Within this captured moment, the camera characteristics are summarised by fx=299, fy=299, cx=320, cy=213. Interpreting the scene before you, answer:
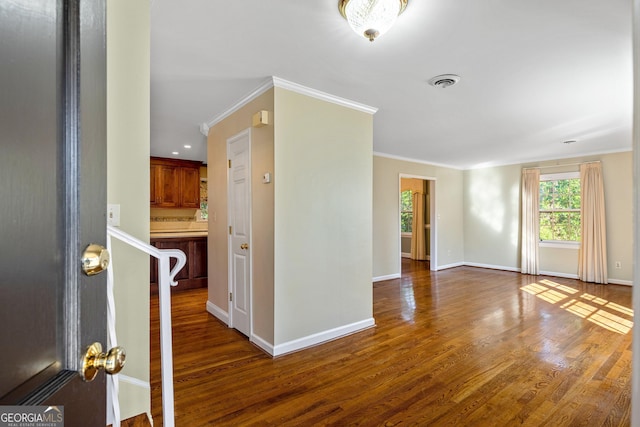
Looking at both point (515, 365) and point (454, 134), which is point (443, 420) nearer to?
point (515, 365)

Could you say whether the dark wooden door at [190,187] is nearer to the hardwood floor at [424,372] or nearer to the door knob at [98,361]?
the hardwood floor at [424,372]

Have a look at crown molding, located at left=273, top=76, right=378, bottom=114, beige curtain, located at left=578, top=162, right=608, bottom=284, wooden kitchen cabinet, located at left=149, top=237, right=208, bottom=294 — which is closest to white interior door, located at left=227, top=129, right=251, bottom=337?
crown molding, located at left=273, top=76, right=378, bottom=114

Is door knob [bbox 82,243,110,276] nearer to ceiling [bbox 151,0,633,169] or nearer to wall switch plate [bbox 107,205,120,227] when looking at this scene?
wall switch plate [bbox 107,205,120,227]

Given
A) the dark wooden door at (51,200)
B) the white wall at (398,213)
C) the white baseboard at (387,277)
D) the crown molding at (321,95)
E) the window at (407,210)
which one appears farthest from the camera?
the window at (407,210)

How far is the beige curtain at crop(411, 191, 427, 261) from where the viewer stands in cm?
826

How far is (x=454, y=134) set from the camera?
4520 millimetres

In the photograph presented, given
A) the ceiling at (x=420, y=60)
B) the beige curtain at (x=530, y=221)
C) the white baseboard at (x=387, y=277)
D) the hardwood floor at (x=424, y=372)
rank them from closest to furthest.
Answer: the ceiling at (x=420, y=60) < the hardwood floor at (x=424, y=372) < the white baseboard at (x=387, y=277) < the beige curtain at (x=530, y=221)

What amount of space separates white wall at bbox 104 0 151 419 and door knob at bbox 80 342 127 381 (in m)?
0.88

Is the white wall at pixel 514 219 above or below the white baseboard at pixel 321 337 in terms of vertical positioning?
above

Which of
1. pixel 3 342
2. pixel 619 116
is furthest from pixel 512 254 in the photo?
pixel 3 342

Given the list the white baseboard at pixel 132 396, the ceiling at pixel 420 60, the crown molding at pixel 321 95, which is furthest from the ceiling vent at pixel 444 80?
the white baseboard at pixel 132 396

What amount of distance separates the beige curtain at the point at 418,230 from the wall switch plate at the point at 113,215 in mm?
7826

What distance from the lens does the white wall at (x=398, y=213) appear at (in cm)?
588

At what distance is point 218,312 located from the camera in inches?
148
